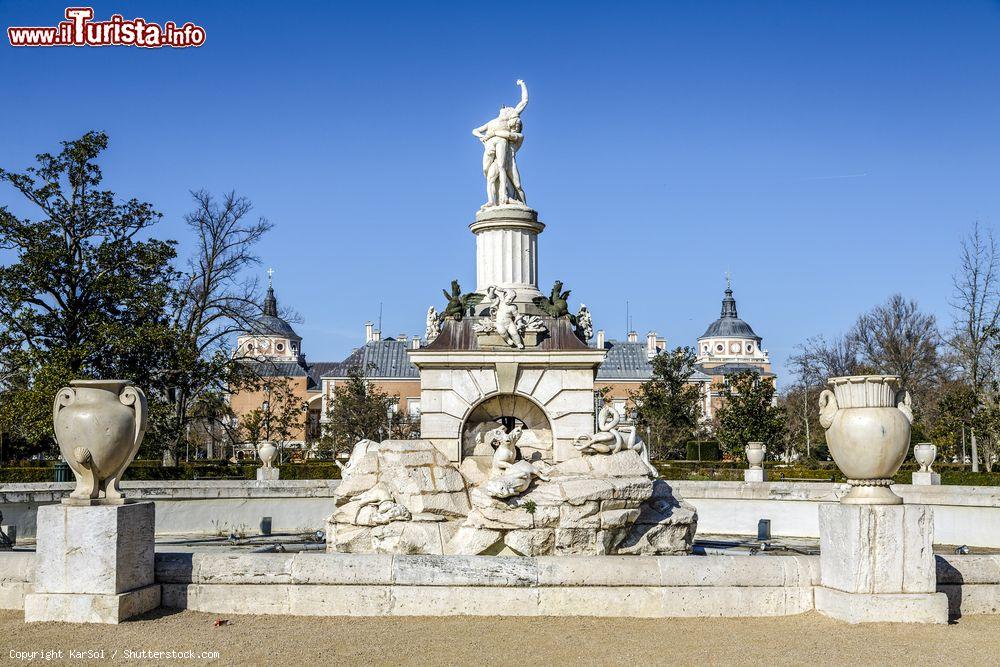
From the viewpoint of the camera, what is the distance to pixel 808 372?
5572 cm

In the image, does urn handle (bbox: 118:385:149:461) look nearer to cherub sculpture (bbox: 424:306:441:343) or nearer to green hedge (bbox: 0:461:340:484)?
cherub sculpture (bbox: 424:306:441:343)

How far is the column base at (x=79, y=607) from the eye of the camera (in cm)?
833

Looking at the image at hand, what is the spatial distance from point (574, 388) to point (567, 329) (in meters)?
1.04

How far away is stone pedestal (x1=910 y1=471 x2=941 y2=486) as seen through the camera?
22.4 meters

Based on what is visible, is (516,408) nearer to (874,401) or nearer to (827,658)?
(874,401)

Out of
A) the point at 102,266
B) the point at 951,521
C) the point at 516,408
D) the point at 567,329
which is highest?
the point at 102,266

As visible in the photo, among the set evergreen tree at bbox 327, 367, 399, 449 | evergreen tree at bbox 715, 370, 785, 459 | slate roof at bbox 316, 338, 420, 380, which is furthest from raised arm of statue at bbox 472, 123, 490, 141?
slate roof at bbox 316, 338, 420, 380

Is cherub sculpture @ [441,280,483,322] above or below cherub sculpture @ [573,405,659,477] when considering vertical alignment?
above

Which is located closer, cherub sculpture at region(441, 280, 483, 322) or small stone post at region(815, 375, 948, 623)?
small stone post at region(815, 375, 948, 623)

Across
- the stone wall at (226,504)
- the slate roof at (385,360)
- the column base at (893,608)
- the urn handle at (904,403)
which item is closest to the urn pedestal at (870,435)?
the urn handle at (904,403)

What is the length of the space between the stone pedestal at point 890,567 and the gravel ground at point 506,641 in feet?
0.57

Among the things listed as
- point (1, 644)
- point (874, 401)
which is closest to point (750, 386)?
point (874, 401)

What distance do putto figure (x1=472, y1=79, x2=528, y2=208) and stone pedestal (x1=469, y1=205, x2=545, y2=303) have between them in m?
0.32

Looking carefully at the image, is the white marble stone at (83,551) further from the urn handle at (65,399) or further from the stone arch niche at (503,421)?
the stone arch niche at (503,421)
